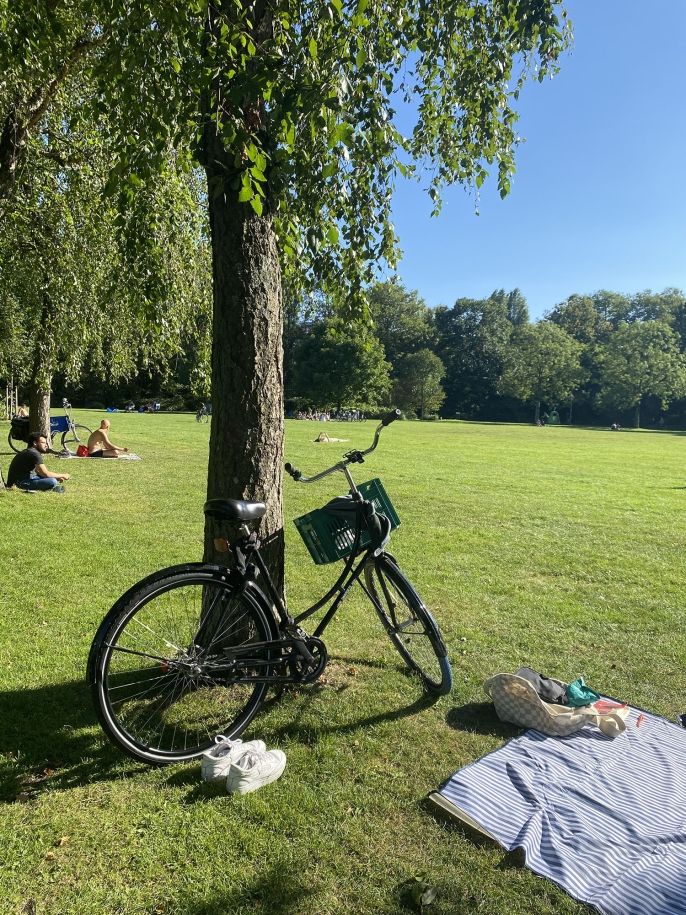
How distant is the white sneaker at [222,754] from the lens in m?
2.88

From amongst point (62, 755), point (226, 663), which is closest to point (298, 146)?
point (226, 663)

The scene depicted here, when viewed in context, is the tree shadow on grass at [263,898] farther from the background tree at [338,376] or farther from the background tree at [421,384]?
the background tree at [421,384]

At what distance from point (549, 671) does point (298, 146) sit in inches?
147

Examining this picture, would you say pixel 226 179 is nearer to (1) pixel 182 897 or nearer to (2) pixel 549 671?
(1) pixel 182 897

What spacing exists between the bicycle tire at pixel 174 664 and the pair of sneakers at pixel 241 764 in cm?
15

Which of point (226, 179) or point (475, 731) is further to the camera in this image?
point (475, 731)

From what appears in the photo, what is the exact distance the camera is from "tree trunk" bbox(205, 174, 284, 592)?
11.5 ft

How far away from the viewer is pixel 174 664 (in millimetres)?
3041

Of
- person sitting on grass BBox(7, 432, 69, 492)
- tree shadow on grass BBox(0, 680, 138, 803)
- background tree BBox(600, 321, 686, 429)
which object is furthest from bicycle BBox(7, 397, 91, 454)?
background tree BBox(600, 321, 686, 429)

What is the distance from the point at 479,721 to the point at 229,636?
1.53 m

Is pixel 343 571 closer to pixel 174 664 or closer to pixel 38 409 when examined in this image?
pixel 174 664

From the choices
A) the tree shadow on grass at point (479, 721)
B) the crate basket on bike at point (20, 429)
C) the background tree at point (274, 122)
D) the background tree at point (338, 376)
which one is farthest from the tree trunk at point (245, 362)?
the background tree at point (338, 376)

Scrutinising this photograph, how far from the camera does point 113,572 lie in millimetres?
6047

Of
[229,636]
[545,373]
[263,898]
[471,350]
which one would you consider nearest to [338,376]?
[545,373]
